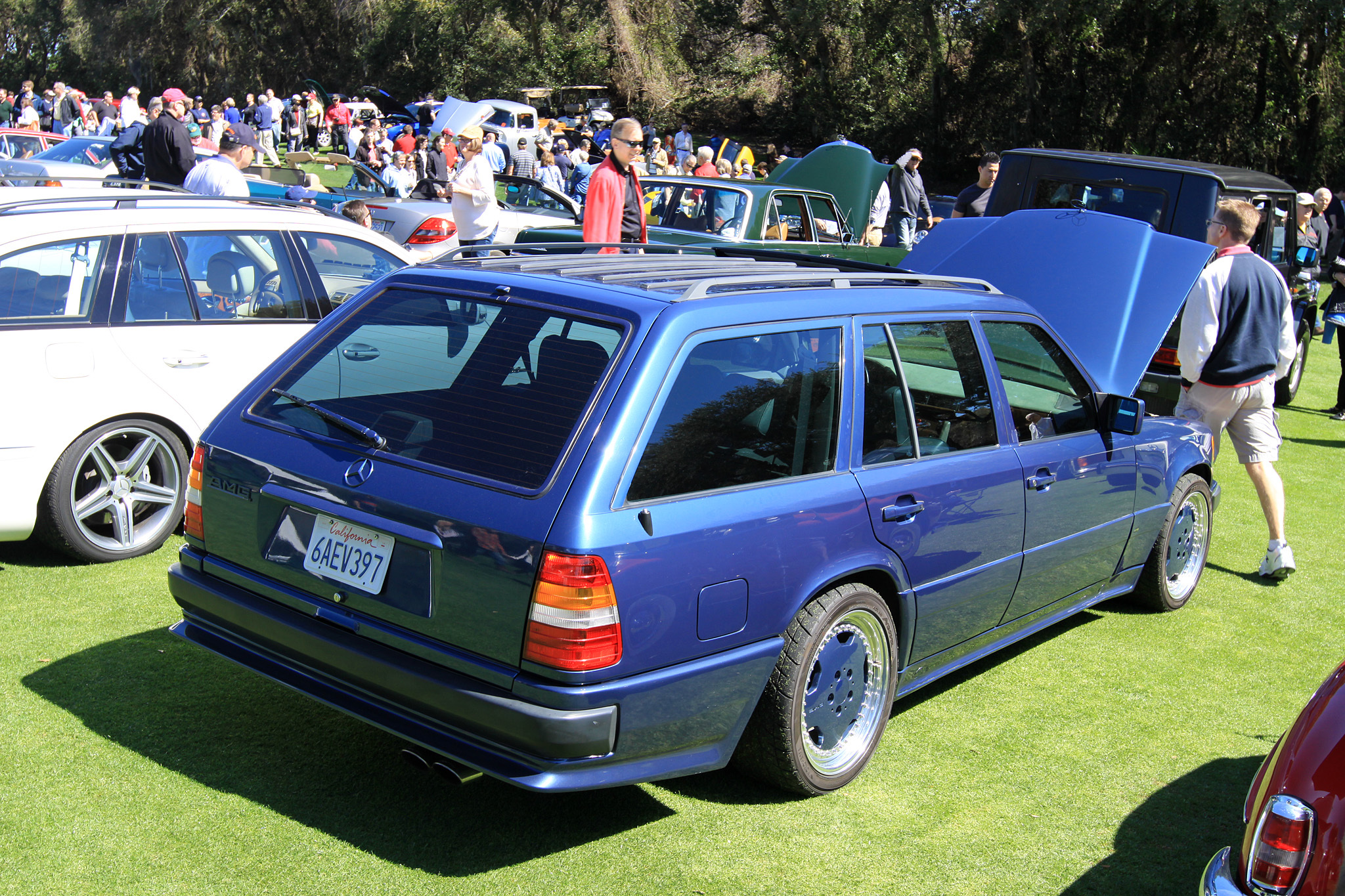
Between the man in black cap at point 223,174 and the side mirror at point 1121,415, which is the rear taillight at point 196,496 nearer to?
the side mirror at point 1121,415

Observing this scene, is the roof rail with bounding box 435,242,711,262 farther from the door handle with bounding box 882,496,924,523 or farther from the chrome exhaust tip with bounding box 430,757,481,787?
the chrome exhaust tip with bounding box 430,757,481,787

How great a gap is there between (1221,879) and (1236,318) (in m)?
4.25

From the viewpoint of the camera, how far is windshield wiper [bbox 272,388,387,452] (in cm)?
318

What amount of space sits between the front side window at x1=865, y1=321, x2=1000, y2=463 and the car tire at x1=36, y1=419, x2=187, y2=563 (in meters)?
3.34

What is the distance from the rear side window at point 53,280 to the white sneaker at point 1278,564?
241 inches

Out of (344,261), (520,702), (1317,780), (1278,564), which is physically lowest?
(1278,564)

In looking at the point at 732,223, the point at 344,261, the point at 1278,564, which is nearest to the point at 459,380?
the point at 344,261

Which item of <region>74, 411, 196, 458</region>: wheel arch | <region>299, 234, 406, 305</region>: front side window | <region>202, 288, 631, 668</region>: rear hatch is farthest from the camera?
<region>299, 234, 406, 305</region>: front side window

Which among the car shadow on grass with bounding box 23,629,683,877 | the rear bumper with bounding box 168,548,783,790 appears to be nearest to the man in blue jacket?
the car shadow on grass with bounding box 23,629,683,877

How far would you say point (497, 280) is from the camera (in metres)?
3.43

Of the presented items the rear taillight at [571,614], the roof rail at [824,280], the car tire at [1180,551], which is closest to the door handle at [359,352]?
the roof rail at [824,280]

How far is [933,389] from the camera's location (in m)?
3.93

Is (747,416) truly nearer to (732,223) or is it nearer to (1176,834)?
(1176,834)

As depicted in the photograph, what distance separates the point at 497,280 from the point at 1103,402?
8.68 ft
